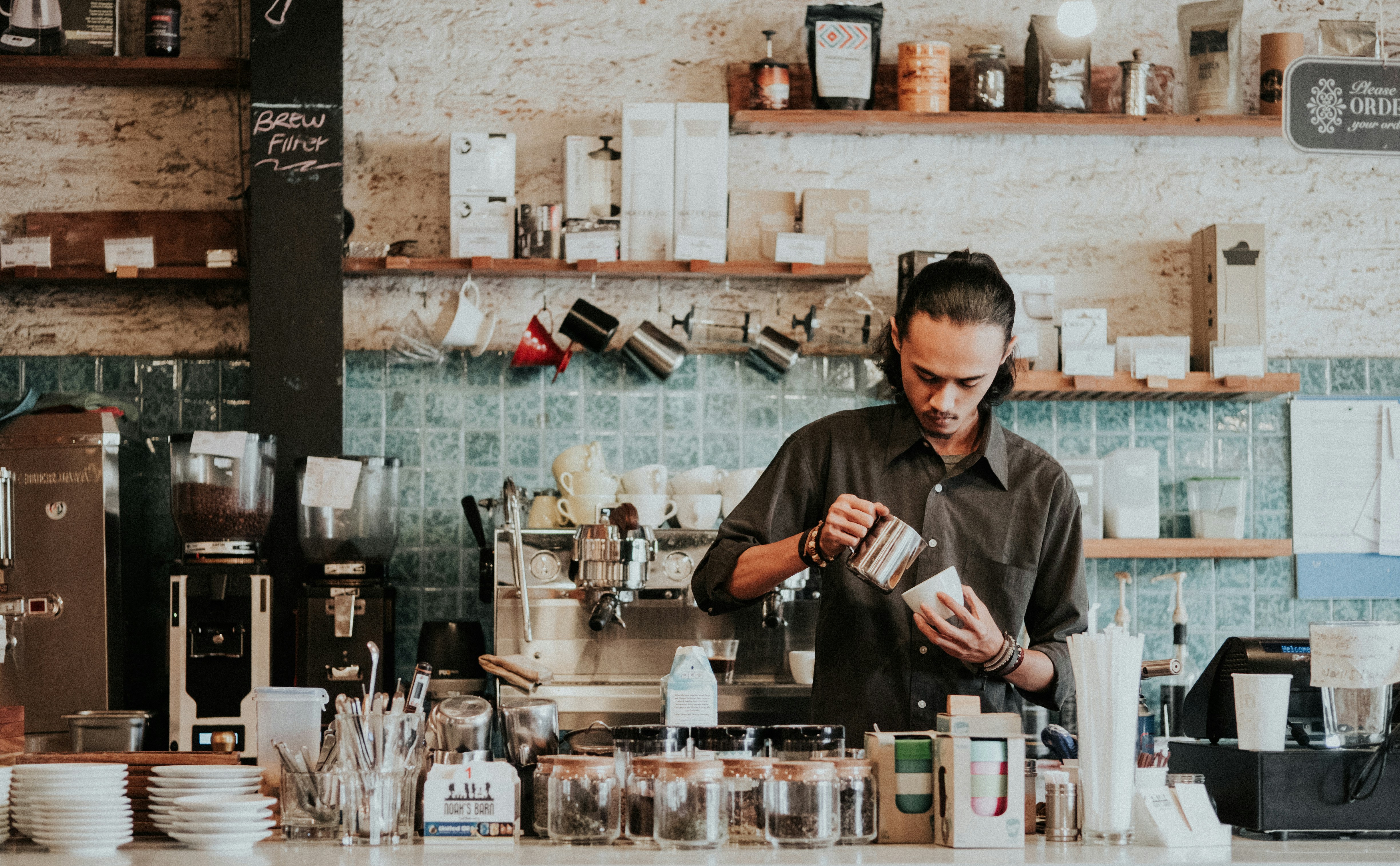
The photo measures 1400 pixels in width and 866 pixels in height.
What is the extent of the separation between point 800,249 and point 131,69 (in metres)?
2.17

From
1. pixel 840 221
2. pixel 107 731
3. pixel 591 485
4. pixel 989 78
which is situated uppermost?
pixel 989 78

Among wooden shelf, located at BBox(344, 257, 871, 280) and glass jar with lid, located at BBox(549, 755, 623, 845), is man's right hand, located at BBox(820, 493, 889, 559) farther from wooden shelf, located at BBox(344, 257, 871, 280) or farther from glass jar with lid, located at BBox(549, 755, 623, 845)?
wooden shelf, located at BBox(344, 257, 871, 280)

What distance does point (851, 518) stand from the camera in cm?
212

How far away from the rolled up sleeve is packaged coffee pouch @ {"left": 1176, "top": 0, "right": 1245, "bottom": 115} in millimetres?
2231

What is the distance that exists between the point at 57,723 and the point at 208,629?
533 millimetres

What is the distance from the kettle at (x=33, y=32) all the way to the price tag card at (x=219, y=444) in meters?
1.43

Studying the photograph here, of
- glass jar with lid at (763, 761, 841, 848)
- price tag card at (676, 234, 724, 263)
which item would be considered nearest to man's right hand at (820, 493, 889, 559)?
glass jar with lid at (763, 761, 841, 848)

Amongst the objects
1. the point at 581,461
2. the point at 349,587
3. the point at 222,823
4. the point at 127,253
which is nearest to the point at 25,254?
the point at 127,253

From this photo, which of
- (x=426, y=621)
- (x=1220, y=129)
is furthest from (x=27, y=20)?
(x=1220, y=129)

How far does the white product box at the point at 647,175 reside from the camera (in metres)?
4.15

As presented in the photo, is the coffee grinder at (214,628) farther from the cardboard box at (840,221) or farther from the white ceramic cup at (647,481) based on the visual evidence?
the cardboard box at (840,221)

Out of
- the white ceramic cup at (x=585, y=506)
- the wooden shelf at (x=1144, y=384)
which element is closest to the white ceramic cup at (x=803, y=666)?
the white ceramic cup at (x=585, y=506)

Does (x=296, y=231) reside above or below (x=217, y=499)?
above

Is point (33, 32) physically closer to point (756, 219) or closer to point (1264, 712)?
point (756, 219)
